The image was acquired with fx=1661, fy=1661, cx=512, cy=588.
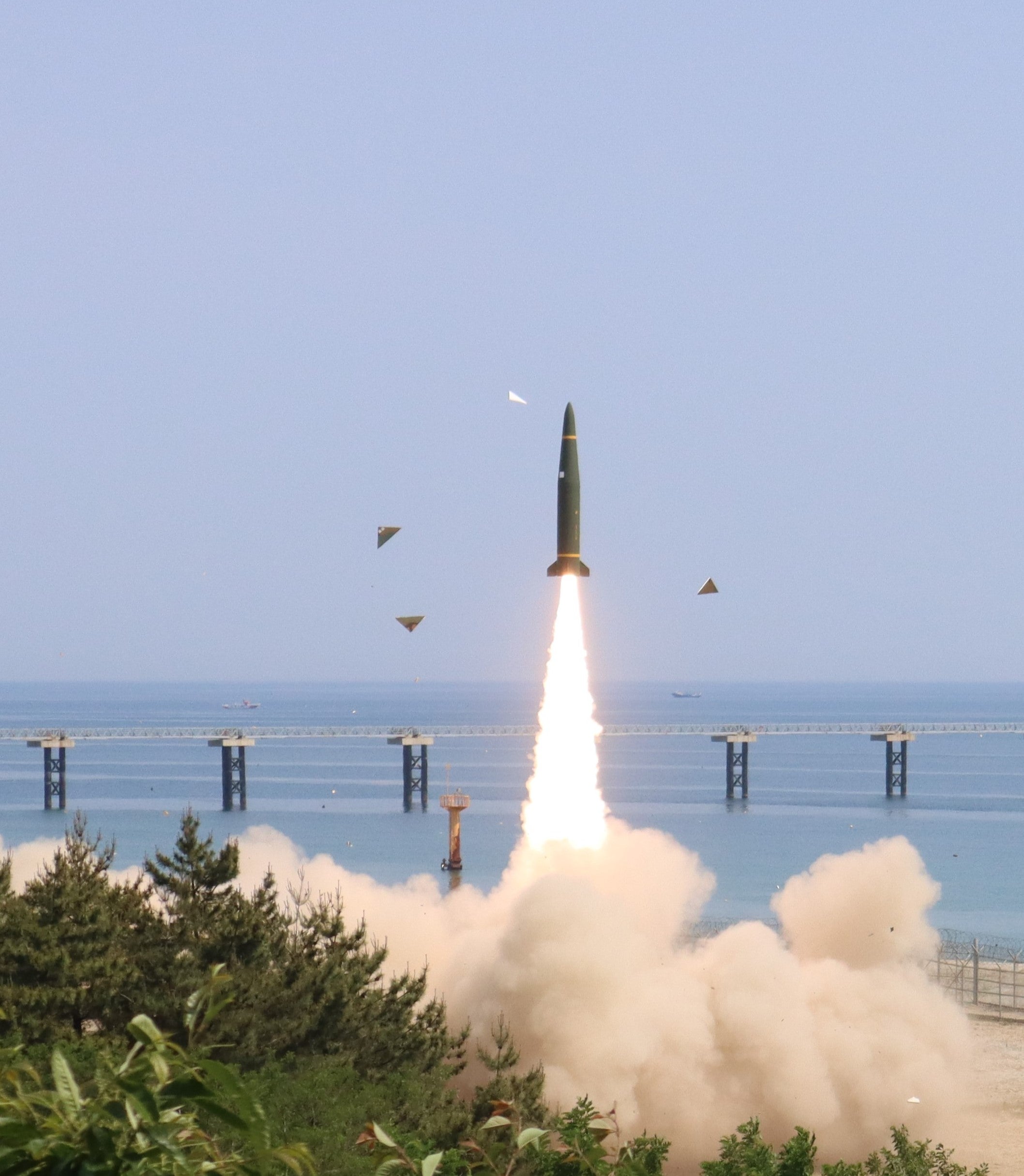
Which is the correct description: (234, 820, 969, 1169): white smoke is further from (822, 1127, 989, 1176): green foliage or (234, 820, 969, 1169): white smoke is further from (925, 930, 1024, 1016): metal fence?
(822, 1127, 989, 1176): green foliage

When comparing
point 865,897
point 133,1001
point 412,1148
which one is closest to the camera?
point 412,1148

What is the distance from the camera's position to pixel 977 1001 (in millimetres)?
48219

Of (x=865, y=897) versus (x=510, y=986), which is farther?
(x=865, y=897)

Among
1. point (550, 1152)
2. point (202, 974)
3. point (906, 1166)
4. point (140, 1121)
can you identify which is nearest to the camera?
point (140, 1121)

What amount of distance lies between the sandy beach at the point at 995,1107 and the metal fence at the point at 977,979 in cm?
234

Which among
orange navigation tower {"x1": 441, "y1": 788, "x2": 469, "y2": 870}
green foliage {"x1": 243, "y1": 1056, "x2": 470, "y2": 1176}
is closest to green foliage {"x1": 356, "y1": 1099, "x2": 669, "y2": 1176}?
green foliage {"x1": 243, "y1": 1056, "x2": 470, "y2": 1176}

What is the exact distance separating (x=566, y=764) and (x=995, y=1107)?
50.2ft

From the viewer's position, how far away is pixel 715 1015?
3656 cm

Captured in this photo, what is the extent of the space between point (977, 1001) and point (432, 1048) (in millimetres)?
23536

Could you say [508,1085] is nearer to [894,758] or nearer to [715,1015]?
[715,1015]

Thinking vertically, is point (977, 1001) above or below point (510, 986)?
below

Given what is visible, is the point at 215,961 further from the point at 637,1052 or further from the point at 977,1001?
the point at 977,1001

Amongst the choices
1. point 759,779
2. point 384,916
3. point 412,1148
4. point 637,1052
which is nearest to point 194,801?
point 759,779

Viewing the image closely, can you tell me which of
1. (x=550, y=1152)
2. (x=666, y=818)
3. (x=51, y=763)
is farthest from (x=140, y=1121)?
(x=51, y=763)
